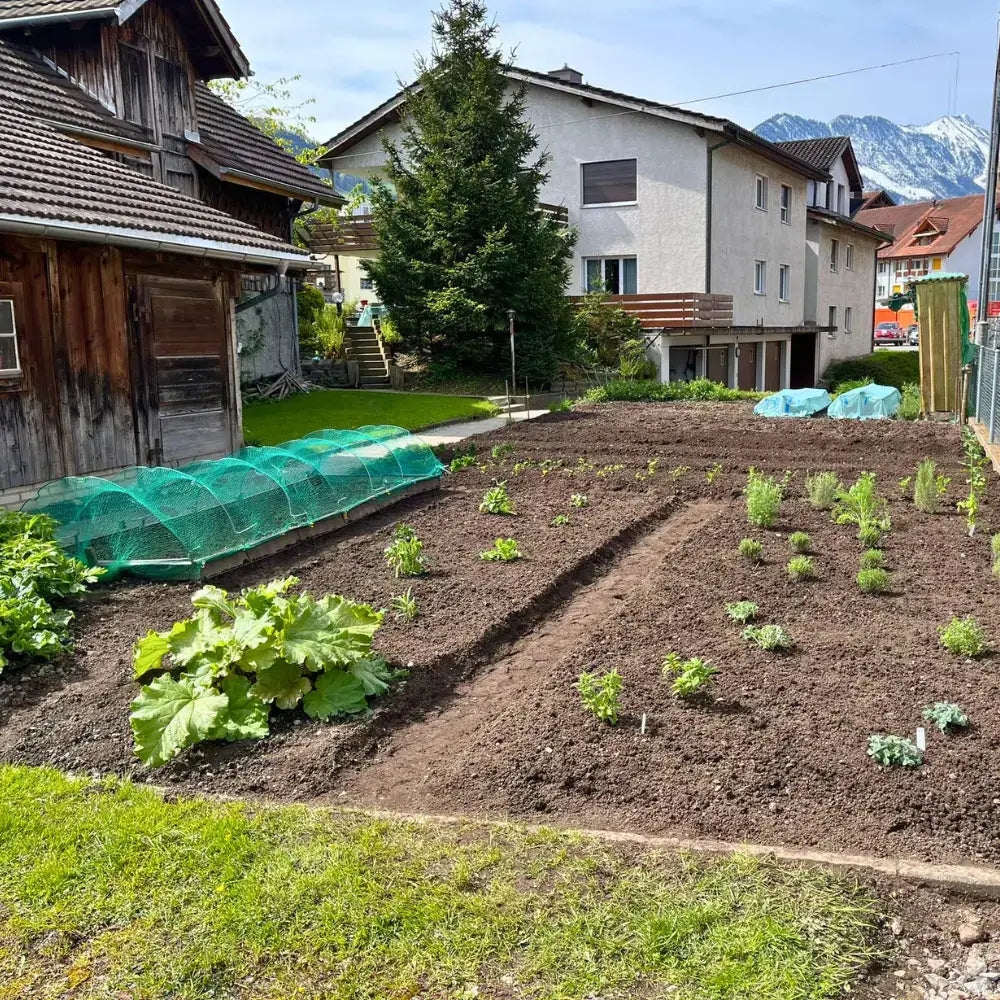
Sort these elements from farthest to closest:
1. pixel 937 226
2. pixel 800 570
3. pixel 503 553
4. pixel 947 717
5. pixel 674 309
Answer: pixel 937 226, pixel 674 309, pixel 503 553, pixel 800 570, pixel 947 717

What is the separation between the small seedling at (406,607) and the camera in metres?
6.66

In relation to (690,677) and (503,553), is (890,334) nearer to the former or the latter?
(503,553)

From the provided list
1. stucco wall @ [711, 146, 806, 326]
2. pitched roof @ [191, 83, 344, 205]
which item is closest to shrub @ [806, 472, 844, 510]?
pitched roof @ [191, 83, 344, 205]

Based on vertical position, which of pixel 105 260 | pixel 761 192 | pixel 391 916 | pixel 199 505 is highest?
pixel 761 192

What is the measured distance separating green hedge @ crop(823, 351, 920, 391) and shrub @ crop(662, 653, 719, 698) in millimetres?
34020

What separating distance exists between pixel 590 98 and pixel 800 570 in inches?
925

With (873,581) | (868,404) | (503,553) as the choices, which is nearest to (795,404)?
(868,404)

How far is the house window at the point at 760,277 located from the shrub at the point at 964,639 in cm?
2722

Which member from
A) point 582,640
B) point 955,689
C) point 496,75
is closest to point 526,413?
point 496,75

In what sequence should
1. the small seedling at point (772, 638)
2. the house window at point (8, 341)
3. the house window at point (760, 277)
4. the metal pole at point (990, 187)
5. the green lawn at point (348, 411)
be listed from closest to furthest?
1. the small seedling at point (772, 638)
2. the house window at point (8, 341)
3. the metal pole at point (990, 187)
4. the green lawn at point (348, 411)
5. the house window at point (760, 277)

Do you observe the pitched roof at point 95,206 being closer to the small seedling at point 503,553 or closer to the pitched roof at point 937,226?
the small seedling at point 503,553

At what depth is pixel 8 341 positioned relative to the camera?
28.6 ft

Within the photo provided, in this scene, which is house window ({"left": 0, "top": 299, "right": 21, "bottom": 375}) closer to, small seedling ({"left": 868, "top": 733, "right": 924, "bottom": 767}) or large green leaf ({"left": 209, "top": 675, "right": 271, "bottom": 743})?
large green leaf ({"left": 209, "top": 675, "right": 271, "bottom": 743})

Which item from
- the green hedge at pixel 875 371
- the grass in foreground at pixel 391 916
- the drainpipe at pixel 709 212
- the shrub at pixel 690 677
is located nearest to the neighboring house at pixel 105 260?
the grass in foreground at pixel 391 916
